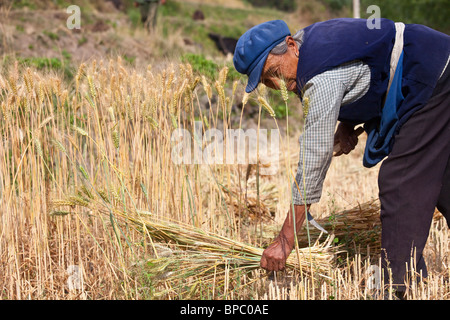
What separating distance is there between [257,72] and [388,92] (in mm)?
570

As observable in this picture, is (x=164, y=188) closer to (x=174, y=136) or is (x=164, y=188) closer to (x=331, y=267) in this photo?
(x=174, y=136)

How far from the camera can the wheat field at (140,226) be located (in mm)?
2432

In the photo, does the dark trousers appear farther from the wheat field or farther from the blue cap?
the blue cap

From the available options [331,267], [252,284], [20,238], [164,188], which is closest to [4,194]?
[20,238]

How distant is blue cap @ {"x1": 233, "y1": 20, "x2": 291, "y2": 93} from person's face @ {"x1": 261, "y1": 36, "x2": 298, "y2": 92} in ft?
0.12

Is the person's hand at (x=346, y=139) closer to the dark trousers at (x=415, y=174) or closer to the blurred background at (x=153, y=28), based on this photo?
the dark trousers at (x=415, y=174)

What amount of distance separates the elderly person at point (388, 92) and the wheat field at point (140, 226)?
175 millimetres

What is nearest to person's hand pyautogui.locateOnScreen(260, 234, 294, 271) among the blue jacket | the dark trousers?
the dark trousers

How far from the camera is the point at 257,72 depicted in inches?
91.7

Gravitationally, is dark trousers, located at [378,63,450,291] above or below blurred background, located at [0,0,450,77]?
below

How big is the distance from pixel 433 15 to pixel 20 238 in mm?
15883

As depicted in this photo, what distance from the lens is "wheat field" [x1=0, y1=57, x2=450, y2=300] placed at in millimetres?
2432
